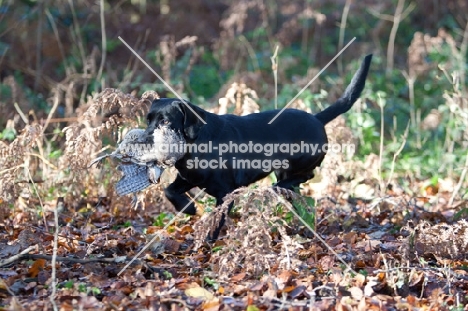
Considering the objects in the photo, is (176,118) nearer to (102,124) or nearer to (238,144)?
(238,144)

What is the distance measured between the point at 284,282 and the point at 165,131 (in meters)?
1.32

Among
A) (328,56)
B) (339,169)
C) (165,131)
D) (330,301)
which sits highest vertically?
(328,56)

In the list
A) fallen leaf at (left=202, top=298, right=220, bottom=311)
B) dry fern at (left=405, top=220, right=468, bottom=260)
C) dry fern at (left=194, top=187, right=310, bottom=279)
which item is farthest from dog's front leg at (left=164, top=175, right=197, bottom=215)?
dry fern at (left=405, top=220, right=468, bottom=260)

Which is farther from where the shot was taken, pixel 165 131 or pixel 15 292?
pixel 165 131

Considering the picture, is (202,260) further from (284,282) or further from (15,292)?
(15,292)

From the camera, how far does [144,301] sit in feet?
11.0

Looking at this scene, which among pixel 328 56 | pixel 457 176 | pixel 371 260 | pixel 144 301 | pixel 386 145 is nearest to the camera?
pixel 144 301

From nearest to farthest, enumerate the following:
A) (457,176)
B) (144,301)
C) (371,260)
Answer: (144,301) → (371,260) → (457,176)

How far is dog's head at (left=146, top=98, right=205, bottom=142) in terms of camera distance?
4391 mm

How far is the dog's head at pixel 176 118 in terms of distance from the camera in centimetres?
439

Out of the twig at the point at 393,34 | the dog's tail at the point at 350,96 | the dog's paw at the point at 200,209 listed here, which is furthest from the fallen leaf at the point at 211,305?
the twig at the point at 393,34

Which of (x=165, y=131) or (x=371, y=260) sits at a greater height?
(x=165, y=131)

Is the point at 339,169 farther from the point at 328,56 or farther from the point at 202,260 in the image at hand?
the point at 328,56

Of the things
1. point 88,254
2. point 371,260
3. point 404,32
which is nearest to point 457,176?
point 371,260
